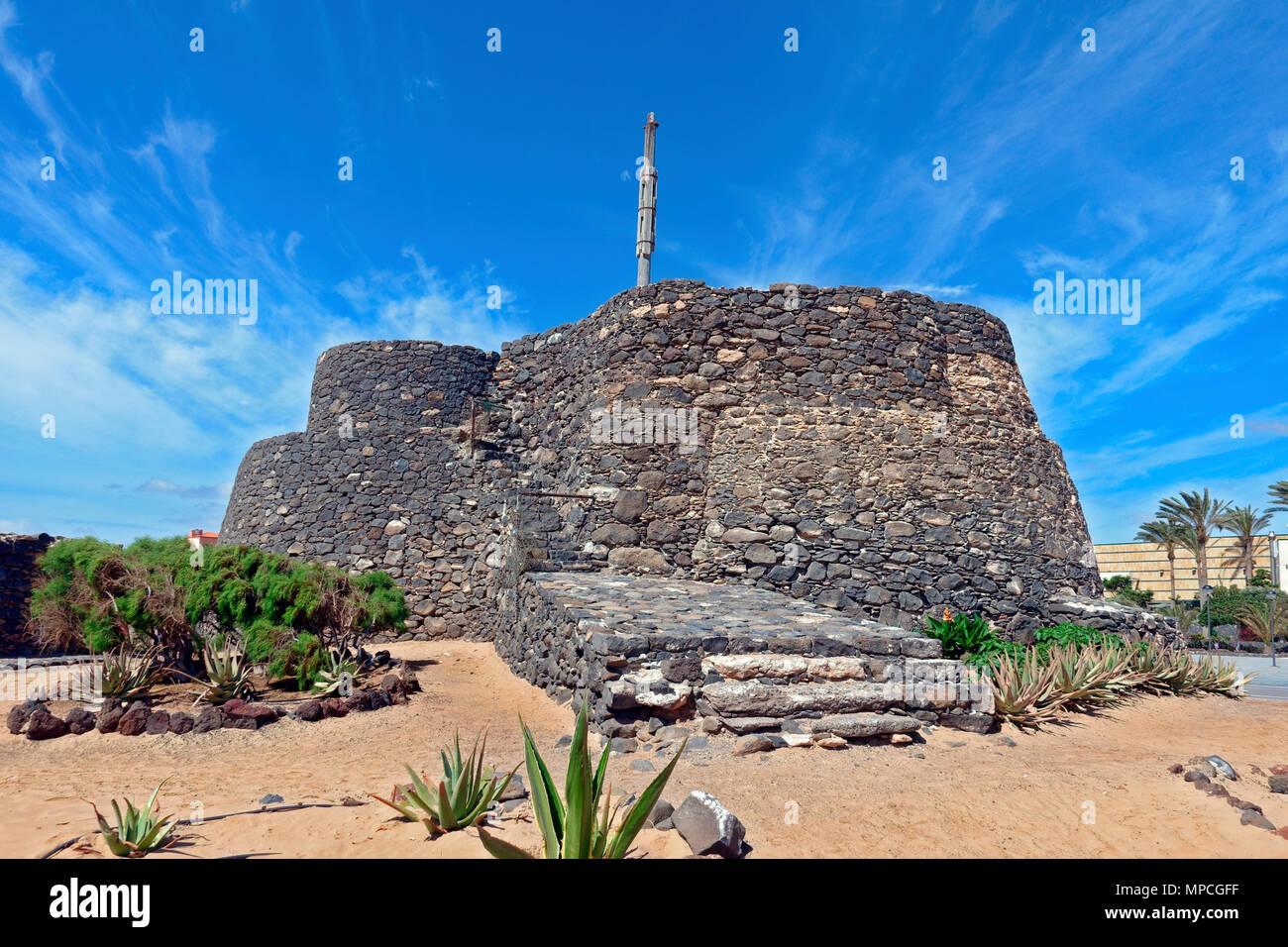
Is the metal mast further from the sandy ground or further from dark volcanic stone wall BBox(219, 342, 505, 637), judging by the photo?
the sandy ground

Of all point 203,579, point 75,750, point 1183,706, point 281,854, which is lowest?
point 1183,706

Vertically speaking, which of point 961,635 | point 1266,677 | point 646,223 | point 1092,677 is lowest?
point 1266,677

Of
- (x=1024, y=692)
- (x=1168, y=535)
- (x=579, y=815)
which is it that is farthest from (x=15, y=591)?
(x=1168, y=535)

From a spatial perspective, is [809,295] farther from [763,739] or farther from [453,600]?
[453,600]

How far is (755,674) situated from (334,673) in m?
5.26

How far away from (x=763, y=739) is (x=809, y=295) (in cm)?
818

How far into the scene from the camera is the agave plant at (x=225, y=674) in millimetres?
7594

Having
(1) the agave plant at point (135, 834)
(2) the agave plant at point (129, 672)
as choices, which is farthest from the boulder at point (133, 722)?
(1) the agave plant at point (135, 834)

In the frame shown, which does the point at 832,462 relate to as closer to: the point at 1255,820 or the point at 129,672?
the point at 1255,820

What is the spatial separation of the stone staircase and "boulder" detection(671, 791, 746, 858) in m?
2.34

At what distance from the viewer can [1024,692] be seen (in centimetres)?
739

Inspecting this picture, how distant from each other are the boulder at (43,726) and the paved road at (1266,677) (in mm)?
15193
